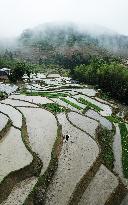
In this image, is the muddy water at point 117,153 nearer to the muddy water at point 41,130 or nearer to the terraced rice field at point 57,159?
the terraced rice field at point 57,159

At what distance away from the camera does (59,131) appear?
3288 centimetres

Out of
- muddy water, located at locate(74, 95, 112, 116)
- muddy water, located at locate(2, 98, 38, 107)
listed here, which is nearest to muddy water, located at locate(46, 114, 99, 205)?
muddy water, located at locate(2, 98, 38, 107)

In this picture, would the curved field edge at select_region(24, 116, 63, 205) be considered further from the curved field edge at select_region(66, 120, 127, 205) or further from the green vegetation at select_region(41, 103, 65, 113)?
the green vegetation at select_region(41, 103, 65, 113)

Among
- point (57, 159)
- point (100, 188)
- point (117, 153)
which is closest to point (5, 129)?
point (57, 159)

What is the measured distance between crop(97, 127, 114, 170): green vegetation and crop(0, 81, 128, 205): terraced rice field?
0.43 feet

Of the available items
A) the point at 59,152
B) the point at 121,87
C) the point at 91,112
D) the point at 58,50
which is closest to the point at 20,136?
the point at 59,152

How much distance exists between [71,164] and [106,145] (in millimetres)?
7538

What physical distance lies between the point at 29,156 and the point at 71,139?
672cm

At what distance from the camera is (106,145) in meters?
32.7

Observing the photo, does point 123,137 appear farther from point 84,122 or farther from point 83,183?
point 83,183

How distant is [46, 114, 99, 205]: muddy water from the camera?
70.9 feet

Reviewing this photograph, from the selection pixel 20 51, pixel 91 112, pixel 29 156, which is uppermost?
pixel 29 156

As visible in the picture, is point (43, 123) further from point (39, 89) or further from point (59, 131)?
point (39, 89)

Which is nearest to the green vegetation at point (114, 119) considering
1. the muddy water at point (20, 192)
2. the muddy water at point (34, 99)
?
the muddy water at point (34, 99)
